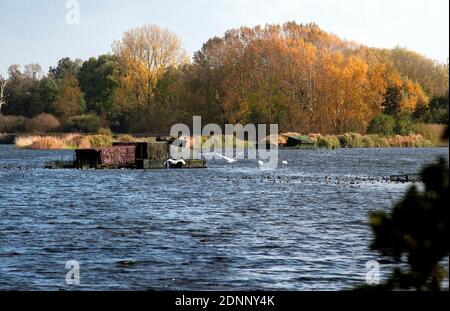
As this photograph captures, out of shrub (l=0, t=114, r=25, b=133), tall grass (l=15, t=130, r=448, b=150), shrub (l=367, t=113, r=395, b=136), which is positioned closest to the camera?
tall grass (l=15, t=130, r=448, b=150)

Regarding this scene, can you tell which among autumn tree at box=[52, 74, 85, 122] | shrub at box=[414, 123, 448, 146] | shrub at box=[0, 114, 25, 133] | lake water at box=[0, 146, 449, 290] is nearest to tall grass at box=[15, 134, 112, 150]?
autumn tree at box=[52, 74, 85, 122]

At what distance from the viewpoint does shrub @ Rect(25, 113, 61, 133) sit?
104 meters

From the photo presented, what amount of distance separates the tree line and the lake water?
46197 mm

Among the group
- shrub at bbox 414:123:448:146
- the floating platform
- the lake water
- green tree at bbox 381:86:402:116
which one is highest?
green tree at bbox 381:86:402:116

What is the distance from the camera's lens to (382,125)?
92.5 m

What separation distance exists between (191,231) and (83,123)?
81.6 m

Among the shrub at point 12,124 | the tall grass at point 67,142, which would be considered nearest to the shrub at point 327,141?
the tall grass at point 67,142

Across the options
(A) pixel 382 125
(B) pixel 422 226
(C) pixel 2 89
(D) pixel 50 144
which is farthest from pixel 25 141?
(B) pixel 422 226

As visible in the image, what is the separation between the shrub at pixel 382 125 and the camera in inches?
3632

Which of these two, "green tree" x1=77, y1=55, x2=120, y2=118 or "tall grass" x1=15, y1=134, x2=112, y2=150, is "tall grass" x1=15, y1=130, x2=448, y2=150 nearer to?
"tall grass" x1=15, y1=134, x2=112, y2=150

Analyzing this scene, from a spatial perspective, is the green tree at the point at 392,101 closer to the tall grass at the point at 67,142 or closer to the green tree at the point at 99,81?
the green tree at the point at 99,81

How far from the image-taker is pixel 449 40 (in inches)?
208
